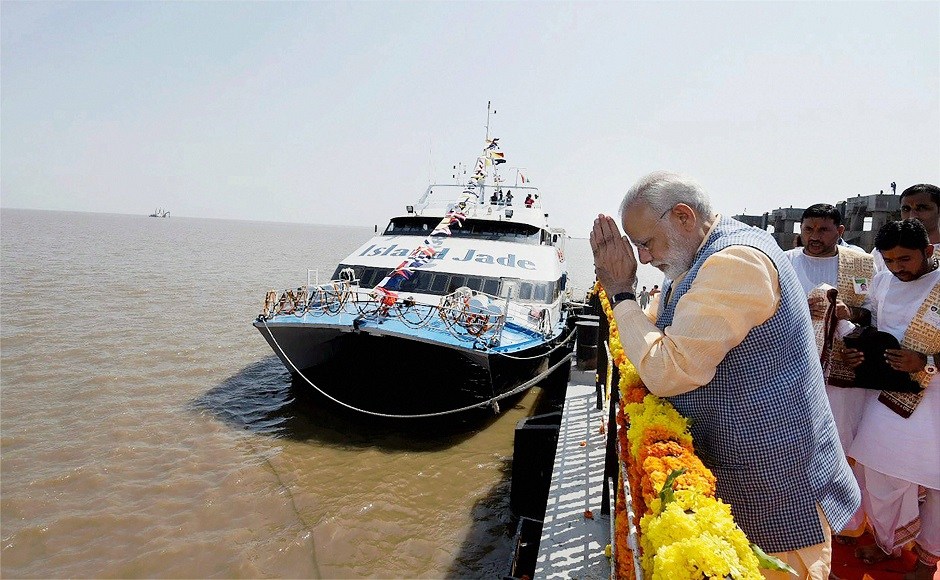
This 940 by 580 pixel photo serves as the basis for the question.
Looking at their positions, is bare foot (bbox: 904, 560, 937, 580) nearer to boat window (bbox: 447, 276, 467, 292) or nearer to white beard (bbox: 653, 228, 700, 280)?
white beard (bbox: 653, 228, 700, 280)

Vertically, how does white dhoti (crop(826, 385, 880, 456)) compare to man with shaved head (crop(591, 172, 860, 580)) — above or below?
below

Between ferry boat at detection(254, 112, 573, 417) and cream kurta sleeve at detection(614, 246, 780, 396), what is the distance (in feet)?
19.6

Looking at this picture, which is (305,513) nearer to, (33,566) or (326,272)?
(33,566)

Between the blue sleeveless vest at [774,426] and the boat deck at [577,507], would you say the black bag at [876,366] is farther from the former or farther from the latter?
the boat deck at [577,507]

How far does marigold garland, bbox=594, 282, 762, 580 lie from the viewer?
4.65 feet

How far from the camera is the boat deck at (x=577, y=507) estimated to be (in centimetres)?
364

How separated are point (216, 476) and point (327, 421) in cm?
215

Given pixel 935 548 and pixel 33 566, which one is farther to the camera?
pixel 33 566

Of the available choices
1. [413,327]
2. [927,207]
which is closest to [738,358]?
[927,207]

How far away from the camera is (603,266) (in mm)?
1982

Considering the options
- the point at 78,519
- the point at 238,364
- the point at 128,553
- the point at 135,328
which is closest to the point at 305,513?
the point at 128,553

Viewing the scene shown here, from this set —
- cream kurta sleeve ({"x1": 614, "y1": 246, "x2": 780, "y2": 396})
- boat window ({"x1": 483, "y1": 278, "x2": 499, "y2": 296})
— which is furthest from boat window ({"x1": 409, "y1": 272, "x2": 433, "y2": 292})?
cream kurta sleeve ({"x1": 614, "y1": 246, "x2": 780, "y2": 396})

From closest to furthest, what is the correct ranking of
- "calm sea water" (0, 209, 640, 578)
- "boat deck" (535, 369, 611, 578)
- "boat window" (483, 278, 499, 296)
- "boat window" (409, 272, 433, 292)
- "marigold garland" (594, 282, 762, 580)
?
1. "marigold garland" (594, 282, 762, 580)
2. "boat deck" (535, 369, 611, 578)
3. "calm sea water" (0, 209, 640, 578)
4. "boat window" (483, 278, 499, 296)
5. "boat window" (409, 272, 433, 292)

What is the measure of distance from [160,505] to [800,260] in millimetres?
7959
